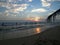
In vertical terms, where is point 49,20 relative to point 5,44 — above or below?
below

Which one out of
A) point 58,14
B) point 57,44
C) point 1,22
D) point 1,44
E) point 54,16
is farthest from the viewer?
point 54,16

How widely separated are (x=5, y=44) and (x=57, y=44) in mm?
3932

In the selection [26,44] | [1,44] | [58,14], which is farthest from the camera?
[58,14]

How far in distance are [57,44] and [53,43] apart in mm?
364

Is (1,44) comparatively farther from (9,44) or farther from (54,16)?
(54,16)

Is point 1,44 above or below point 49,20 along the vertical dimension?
above

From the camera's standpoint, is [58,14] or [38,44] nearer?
[38,44]

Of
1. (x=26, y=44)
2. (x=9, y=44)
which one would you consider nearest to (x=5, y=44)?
(x=9, y=44)

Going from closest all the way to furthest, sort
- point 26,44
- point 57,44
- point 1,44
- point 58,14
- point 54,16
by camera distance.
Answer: point 57,44
point 26,44
point 1,44
point 58,14
point 54,16

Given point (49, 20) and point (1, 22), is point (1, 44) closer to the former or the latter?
point (1, 22)

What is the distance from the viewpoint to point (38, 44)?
1005 centimetres

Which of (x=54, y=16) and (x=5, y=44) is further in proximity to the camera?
(x=54, y=16)

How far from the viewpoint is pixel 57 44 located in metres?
10.0

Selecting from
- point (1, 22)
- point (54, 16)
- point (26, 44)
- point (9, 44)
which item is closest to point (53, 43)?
point (26, 44)
